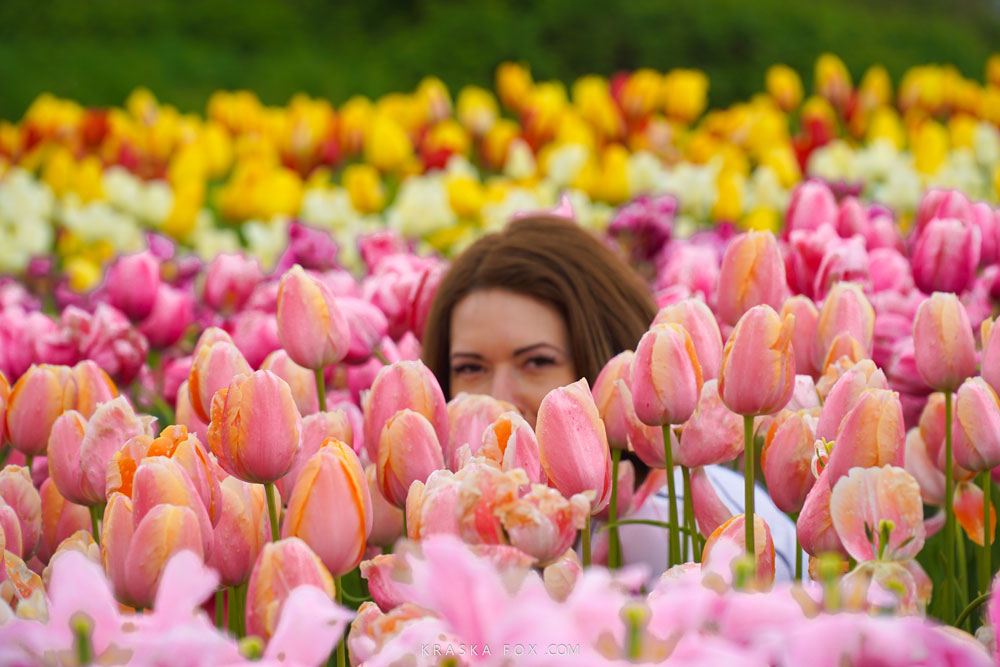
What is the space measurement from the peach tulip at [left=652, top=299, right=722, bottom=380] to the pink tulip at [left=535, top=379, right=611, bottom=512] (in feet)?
0.74

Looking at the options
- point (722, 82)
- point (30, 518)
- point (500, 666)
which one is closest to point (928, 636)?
point (500, 666)

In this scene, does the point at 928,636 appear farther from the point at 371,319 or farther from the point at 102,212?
the point at 102,212

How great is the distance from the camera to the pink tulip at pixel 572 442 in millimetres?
938

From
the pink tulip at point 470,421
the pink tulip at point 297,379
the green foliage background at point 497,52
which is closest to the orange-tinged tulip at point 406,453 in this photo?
the pink tulip at point 470,421

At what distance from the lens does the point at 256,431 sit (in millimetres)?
979

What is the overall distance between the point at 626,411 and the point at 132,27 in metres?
9.58

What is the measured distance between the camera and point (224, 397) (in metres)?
1.02

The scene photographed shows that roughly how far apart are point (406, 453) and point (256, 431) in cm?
15

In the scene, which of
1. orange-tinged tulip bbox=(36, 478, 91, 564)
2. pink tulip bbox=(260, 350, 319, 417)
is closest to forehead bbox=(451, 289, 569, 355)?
pink tulip bbox=(260, 350, 319, 417)

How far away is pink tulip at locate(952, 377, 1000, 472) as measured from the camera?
104cm

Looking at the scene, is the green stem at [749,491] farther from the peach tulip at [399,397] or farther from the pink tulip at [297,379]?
the pink tulip at [297,379]

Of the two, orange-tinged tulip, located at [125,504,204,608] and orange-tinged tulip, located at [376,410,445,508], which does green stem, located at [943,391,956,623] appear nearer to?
orange-tinged tulip, located at [376,410,445,508]

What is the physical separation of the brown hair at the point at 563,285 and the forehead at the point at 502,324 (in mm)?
17

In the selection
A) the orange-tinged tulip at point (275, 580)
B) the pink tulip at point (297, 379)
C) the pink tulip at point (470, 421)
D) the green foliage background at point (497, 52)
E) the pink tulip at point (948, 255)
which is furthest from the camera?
the green foliage background at point (497, 52)
